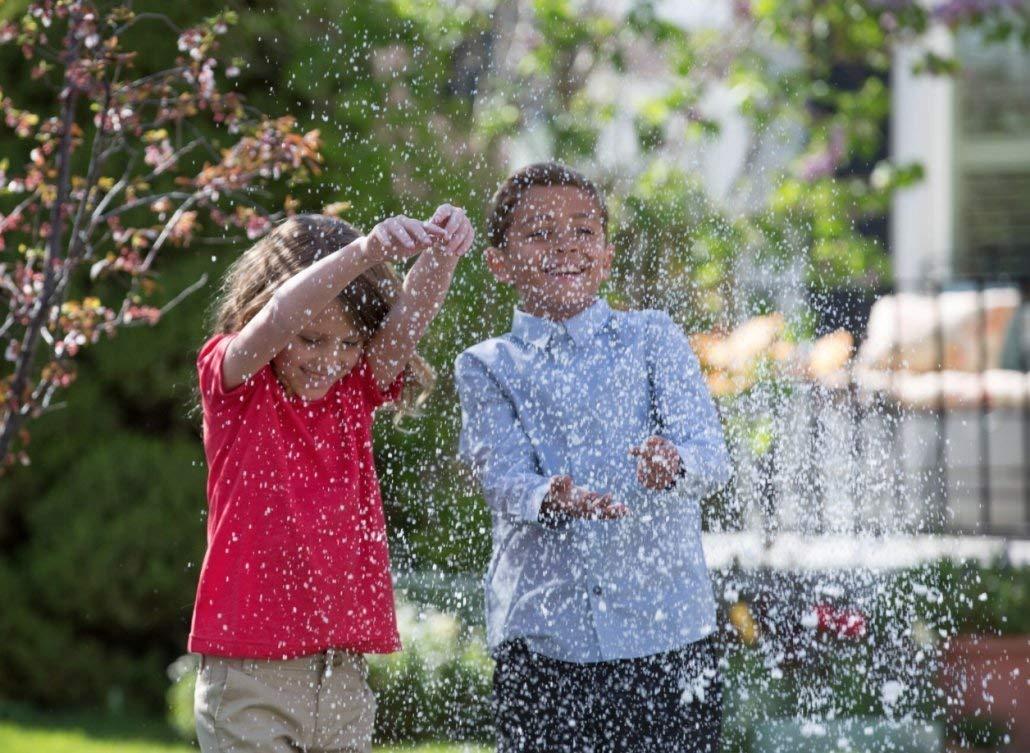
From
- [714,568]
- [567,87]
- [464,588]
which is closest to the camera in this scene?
[464,588]

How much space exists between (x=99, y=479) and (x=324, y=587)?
281 cm

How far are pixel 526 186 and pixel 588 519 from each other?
1.97ft

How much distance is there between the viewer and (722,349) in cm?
475

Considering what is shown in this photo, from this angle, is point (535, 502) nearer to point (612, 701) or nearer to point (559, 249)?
point (612, 701)

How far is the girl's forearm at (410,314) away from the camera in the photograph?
2391mm

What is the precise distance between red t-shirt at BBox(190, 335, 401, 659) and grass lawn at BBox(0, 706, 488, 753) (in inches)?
89.5

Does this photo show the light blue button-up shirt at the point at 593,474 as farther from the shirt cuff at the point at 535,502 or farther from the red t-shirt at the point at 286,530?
the red t-shirt at the point at 286,530

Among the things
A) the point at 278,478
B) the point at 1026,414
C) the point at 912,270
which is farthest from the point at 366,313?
the point at 912,270

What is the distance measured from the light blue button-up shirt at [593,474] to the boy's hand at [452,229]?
1.07 ft

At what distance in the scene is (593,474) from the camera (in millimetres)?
2500

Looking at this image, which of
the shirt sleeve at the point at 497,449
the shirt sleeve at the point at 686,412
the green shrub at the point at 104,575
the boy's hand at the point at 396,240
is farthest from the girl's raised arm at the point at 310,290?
the green shrub at the point at 104,575

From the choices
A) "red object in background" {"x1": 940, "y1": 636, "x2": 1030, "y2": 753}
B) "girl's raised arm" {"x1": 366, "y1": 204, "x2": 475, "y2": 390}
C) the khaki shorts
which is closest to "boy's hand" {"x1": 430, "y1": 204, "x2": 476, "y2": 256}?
"girl's raised arm" {"x1": 366, "y1": 204, "x2": 475, "y2": 390}

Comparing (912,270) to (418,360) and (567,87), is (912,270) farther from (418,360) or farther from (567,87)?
(418,360)

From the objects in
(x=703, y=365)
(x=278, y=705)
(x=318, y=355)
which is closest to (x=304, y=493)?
(x=318, y=355)
